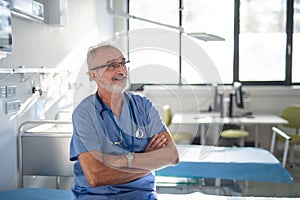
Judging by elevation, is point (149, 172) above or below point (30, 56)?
below

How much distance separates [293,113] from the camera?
14.4ft

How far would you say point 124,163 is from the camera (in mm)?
1604

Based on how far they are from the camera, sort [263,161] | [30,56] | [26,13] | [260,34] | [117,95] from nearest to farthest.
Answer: [117,95], [26,13], [30,56], [263,161], [260,34]

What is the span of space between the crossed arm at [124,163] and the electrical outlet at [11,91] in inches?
30.9

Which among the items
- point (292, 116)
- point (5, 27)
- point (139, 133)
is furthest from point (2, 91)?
point (292, 116)

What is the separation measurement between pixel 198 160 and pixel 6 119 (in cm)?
151

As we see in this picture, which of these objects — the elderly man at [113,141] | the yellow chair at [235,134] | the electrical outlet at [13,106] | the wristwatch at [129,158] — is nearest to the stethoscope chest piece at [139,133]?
the elderly man at [113,141]

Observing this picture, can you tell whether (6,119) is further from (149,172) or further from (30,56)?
(149,172)

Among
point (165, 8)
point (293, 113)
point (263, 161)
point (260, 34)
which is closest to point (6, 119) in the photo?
point (263, 161)

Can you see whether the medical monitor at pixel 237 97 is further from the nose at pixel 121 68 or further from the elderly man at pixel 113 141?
the nose at pixel 121 68

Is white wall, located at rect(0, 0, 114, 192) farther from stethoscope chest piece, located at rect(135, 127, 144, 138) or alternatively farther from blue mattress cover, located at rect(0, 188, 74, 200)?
stethoscope chest piece, located at rect(135, 127, 144, 138)

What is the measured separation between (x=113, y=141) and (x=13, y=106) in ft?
2.80

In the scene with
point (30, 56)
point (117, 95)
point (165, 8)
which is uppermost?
point (165, 8)

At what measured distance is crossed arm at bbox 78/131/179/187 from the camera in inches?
62.3
